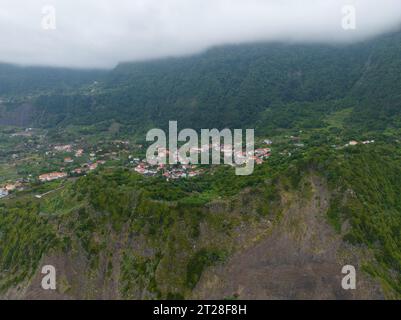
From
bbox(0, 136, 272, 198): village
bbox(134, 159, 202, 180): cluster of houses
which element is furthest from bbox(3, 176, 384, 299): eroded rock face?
bbox(134, 159, 202, 180): cluster of houses

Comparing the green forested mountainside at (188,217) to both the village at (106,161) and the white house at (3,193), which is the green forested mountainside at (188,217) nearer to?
the village at (106,161)

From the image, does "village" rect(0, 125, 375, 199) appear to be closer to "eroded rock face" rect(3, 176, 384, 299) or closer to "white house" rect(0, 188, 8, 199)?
"white house" rect(0, 188, 8, 199)

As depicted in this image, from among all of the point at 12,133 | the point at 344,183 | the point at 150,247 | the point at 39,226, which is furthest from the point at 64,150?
the point at 344,183

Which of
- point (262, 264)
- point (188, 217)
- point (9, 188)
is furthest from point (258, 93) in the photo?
point (262, 264)

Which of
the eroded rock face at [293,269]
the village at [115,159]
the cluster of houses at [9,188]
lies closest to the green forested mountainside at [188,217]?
the eroded rock face at [293,269]

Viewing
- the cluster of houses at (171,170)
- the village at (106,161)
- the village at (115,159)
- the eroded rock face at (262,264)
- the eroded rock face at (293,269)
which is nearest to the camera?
the eroded rock face at (293,269)

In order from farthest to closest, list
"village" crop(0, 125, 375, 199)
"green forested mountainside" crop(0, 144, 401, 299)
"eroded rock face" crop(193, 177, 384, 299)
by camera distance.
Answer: "village" crop(0, 125, 375, 199), "green forested mountainside" crop(0, 144, 401, 299), "eroded rock face" crop(193, 177, 384, 299)

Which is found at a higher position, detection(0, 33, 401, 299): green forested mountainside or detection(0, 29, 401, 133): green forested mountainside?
detection(0, 29, 401, 133): green forested mountainside
